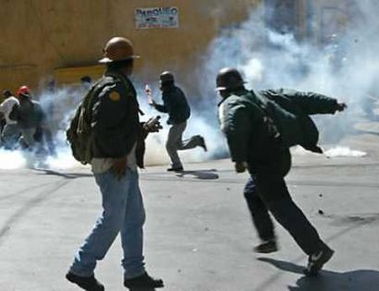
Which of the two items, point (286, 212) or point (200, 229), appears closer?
point (286, 212)

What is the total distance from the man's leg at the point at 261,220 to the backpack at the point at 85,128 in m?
1.33

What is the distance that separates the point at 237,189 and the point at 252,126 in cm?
409

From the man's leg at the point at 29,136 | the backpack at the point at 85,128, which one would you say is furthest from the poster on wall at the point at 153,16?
the backpack at the point at 85,128

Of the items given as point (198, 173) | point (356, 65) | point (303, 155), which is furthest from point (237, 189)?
point (356, 65)

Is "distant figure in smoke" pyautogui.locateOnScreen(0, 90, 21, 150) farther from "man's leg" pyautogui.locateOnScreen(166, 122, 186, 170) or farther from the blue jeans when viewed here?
the blue jeans

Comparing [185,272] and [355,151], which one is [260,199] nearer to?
[185,272]

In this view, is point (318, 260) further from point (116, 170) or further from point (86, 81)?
point (86, 81)

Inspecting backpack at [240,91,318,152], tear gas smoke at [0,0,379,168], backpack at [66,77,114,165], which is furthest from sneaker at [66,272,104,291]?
tear gas smoke at [0,0,379,168]

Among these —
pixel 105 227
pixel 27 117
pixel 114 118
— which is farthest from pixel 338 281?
pixel 27 117

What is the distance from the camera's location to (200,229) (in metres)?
7.09

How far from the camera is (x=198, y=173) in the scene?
10945 millimetres

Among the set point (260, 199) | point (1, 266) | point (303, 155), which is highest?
point (260, 199)

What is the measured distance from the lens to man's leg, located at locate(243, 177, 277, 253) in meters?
5.69

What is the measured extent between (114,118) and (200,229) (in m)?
2.58
